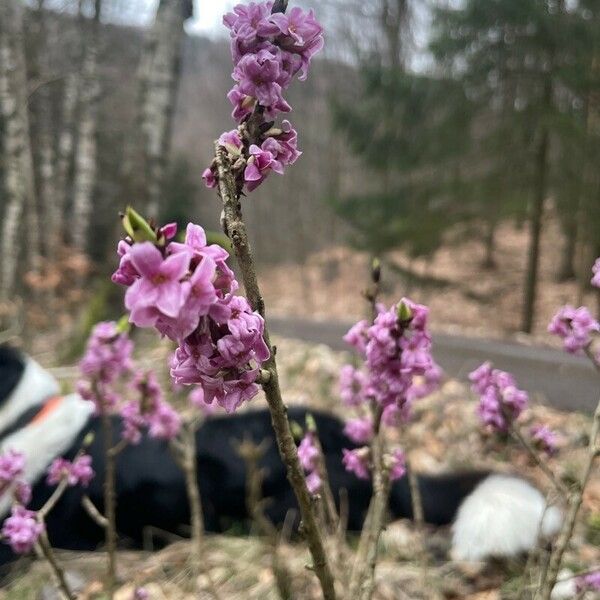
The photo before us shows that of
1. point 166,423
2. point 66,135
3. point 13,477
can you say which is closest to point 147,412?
point 166,423

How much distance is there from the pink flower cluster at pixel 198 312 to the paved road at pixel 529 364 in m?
4.53

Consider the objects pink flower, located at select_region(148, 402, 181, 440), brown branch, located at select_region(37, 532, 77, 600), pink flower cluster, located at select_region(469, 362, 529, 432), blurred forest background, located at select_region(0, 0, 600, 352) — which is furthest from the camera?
blurred forest background, located at select_region(0, 0, 600, 352)

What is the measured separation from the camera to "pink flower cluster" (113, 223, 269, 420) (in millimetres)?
693

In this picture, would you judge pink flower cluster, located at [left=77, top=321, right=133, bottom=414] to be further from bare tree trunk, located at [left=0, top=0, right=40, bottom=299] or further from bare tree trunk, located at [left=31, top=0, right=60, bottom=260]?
bare tree trunk, located at [left=31, top=0, right=60, bottom=260]

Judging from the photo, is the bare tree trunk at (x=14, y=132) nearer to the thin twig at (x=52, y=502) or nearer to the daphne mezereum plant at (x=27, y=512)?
the daphne mezereum plant at (x=27, y=512)

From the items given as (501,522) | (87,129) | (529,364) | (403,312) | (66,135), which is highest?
(87,129)

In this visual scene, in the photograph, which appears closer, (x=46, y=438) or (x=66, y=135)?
(x=46, y=438)

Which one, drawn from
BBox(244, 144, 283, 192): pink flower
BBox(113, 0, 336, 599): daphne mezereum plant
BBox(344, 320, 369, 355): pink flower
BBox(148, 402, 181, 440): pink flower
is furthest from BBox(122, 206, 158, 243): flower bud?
BBox(148, 402, 181, 440): pink flower

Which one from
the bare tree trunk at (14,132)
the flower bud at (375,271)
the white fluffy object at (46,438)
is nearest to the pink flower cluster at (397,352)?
the flower bud at (375,271)

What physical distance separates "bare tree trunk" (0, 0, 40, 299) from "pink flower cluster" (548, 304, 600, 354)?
9084 mm

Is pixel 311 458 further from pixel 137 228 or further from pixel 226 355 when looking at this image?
pixel 137 228

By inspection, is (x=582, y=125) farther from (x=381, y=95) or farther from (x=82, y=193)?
(x=82, y=193)

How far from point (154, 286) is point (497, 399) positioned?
1.36 meters

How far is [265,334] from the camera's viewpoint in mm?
910
